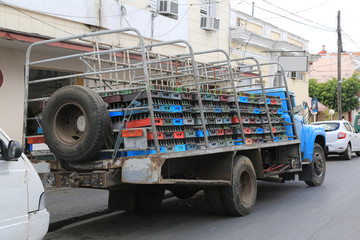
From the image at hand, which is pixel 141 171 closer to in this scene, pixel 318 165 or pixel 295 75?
pixel 318 165

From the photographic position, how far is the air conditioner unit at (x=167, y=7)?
14.7m

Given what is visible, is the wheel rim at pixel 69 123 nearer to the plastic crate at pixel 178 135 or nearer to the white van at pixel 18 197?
the plastic crate at pixel 178 135

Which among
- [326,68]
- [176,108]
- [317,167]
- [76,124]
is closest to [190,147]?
[176,108]

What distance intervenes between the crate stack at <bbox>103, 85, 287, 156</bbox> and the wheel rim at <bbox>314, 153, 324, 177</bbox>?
2.65 meters

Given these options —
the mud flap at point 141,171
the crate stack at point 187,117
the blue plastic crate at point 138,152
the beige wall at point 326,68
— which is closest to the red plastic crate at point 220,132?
the crate stack at point 187,117

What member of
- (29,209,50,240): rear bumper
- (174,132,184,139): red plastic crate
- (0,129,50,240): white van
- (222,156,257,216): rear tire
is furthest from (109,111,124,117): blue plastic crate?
(222,156,257,216): rear tire

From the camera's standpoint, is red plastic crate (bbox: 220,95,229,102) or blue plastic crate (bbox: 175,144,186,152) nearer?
blue plastic crate (bbox: 175,144,186,152)

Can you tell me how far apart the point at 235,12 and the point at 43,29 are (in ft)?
36.3

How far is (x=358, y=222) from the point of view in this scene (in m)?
6.78

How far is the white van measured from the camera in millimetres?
3992

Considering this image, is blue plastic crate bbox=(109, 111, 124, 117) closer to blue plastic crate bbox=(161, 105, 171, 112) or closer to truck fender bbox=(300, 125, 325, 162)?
blue plastic crate bbox=(161, 105, 171, 112)

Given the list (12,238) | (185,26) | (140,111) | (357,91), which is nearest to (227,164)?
(140,111)

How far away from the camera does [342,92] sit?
40.1 meters

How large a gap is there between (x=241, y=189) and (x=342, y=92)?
35.6m
